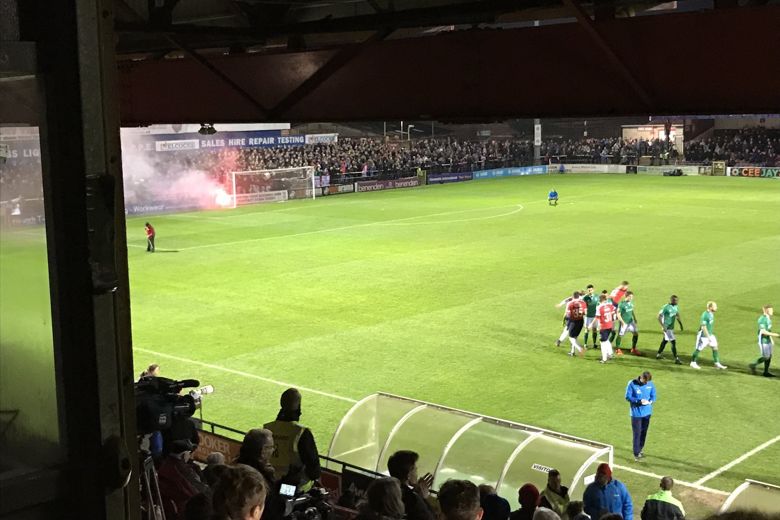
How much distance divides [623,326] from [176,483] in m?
17.1

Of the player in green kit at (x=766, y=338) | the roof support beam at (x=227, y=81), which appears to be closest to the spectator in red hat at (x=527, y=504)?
the roof support beam at (x=227, y=81)

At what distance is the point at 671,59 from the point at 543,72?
127cm

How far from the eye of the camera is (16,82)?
2.28 m

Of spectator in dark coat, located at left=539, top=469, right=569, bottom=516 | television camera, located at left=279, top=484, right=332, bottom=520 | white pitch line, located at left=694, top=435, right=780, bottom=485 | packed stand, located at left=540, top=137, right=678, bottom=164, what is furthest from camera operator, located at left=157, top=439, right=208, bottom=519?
packed stand, located at left=540, top=137, right=678, bottom=164

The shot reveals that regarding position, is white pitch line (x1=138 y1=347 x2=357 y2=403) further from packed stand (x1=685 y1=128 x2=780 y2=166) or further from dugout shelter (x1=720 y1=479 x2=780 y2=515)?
packed stand (x1=685 y1=128 x2=780 y2=166)

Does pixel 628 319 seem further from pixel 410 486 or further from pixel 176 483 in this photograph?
pixel 176 483

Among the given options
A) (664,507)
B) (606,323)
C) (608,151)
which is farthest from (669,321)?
(608,151)

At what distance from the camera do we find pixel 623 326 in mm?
22594

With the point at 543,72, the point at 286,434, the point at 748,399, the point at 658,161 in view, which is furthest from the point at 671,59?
the point at 658,161

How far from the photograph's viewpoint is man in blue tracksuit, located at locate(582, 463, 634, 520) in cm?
1130

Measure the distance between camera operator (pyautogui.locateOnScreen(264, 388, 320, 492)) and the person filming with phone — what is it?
0.63 m

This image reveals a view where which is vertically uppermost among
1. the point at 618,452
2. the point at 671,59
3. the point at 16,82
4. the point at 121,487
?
the point at 671,59

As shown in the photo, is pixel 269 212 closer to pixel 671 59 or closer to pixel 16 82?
pixel 671 59

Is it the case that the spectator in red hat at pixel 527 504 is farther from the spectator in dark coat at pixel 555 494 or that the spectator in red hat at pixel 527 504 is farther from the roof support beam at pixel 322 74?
the roof support beam at pixel 322 74
